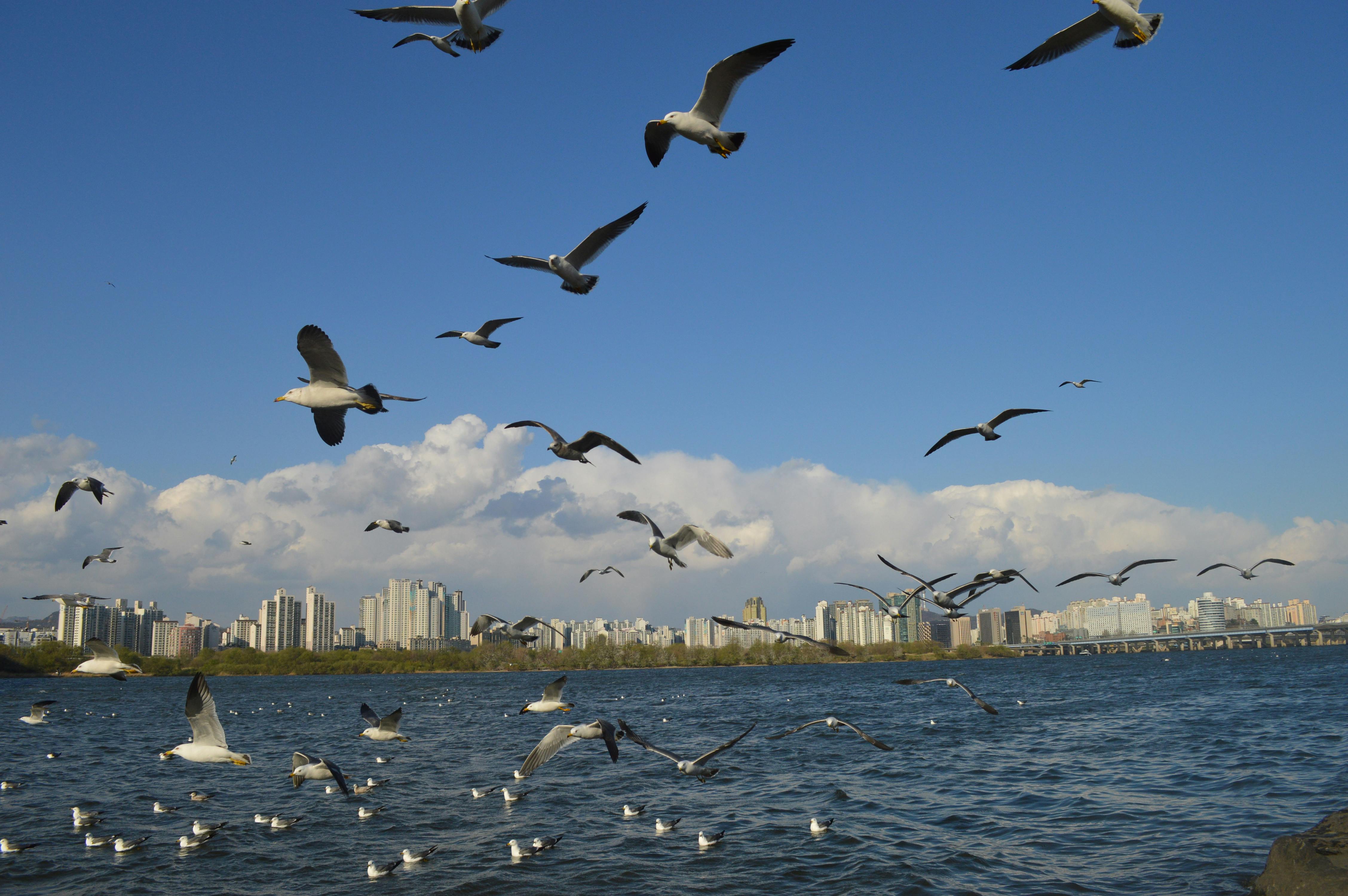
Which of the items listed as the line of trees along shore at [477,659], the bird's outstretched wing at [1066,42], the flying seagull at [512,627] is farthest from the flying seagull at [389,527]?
the line of trees along shore at [477,659]

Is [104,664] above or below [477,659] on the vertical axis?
above

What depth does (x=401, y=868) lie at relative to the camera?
15.4 metres

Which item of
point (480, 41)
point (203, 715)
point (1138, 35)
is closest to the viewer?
point (1138, 35)

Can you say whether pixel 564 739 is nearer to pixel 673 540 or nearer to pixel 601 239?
pixel 673 540

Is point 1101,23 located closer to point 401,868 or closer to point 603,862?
point 603,862

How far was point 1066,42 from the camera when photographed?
9.78 metres

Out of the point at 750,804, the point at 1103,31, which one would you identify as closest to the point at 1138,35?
the point at 1103,31

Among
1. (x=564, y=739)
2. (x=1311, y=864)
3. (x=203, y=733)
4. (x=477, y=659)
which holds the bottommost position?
(x=477, y=659)

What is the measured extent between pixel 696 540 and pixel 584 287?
13.2 ft

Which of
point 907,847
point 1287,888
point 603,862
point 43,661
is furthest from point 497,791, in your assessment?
point 43,661

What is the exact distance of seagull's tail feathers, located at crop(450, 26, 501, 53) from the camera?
10.5 m

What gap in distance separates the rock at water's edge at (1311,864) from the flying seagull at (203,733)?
46.4 feet

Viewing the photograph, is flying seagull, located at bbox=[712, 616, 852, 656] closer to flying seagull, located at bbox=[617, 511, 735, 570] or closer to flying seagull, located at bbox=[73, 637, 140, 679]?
flying seagull, located at bbox=[617, 511, 735, 570]

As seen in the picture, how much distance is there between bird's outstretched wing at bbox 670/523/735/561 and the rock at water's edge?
27.6 feet
